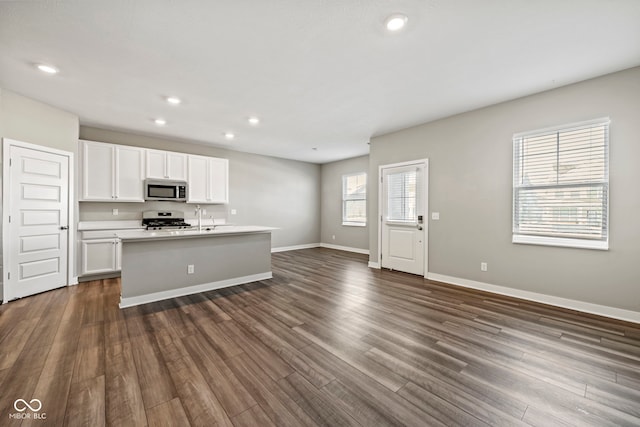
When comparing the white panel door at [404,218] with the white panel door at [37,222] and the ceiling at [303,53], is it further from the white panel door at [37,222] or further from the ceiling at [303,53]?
the white panel door at [37,222]

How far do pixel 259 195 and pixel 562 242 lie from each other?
6088 mm

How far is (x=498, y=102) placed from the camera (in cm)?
370

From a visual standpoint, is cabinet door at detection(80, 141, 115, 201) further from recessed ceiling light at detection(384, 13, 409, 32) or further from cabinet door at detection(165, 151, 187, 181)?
recessed ceiling light at detection(384, 13, 409, 32)

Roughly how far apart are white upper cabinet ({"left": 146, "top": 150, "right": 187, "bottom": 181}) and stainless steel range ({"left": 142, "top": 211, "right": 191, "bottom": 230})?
2.45ft

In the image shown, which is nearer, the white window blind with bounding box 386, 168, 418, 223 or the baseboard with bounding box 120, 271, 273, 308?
the baseboard with bounding box 120, 271, 273, 308

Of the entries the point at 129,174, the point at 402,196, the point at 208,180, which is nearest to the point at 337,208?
the point at 402,196

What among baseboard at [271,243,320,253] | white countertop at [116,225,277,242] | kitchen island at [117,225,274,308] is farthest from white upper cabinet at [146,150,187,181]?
baseboard at [271,243,320,253]

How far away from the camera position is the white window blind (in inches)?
190

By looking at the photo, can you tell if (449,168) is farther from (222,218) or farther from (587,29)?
(222,218)

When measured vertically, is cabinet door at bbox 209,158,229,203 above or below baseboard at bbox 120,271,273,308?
above

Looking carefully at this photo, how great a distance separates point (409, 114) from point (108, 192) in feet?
17.5

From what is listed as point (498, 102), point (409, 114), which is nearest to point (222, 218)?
point (409, 114)

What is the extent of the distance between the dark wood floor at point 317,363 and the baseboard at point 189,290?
16 cm

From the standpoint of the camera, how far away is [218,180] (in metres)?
5.95
